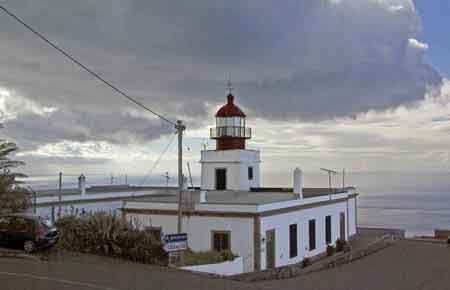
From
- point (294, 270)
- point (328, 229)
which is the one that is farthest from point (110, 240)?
point (328, 229)

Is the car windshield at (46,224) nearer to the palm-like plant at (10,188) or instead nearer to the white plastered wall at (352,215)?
the palm-like plant at (10,188)

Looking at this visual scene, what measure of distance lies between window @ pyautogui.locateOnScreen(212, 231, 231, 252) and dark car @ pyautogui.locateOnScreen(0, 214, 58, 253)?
8.23m

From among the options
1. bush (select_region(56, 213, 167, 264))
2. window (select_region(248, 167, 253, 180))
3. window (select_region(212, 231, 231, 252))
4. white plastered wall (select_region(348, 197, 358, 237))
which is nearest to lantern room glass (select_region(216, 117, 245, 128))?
window (select_region(248, 167, 253, 180))

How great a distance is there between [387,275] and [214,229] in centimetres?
695

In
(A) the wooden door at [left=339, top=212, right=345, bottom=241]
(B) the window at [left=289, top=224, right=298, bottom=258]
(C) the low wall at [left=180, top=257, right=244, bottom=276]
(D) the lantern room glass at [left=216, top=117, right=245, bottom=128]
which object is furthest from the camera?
(D) the lantern room glass at [left=216, top=117, right=245, bottom=128]

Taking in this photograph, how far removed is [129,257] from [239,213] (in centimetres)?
731

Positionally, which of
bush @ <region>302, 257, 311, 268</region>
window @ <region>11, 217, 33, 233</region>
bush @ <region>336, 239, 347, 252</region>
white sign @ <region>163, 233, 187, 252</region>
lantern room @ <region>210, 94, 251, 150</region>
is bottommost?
bush @ <region>302, 257, 311, 268</region>

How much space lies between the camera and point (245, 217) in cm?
2100

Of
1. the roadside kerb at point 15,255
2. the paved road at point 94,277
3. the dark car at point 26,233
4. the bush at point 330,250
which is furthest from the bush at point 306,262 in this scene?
the roadside kerb at point 15,255

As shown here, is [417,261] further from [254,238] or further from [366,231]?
[366,231]

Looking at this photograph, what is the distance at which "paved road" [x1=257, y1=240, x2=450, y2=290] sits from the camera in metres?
14.5

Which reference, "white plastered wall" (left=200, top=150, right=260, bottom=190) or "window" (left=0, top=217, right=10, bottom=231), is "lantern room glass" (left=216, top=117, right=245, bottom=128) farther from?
"window" (left=0, top=217, right=10, bottom=231)


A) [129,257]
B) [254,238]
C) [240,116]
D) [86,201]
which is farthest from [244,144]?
[129,257]

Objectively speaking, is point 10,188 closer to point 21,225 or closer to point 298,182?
point 21,225
